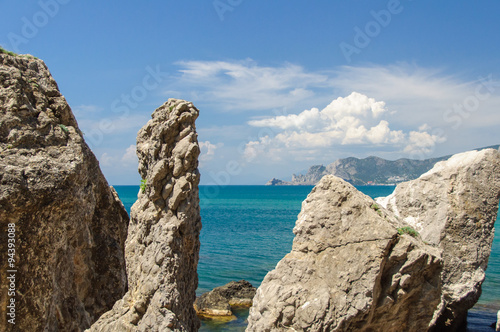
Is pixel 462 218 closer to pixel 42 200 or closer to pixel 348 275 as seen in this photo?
pixel 348 275

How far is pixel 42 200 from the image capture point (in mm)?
9219

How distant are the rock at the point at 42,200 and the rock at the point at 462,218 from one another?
414 inches

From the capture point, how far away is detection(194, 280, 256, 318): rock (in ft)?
78.2

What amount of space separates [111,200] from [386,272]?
8.77m

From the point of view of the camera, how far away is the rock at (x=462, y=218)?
1414 centimetres

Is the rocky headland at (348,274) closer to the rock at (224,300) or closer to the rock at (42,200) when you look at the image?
the rock at (42,200)

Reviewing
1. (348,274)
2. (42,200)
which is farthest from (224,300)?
(348,274)

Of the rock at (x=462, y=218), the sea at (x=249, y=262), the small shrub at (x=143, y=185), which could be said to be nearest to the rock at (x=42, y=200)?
the small shrub at (x=143, y=185)

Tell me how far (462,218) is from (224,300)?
1497 cm

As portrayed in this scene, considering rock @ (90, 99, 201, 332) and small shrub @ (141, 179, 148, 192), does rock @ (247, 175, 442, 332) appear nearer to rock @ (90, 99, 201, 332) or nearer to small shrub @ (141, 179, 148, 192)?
rock @ (90, 99, 201, 332)

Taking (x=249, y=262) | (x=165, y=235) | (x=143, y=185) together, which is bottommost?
(x=249, y=262)

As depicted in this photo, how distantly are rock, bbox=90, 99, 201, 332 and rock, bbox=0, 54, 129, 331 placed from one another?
4.45 ft

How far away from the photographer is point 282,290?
27.5ft

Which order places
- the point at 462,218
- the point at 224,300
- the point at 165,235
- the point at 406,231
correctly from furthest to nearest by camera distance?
1. the point at 224,300
2. the point at 462,218
3. the point at 165,235
4. the point at 406,231
